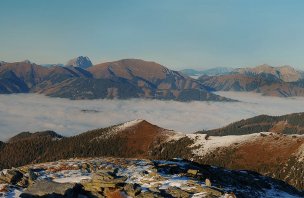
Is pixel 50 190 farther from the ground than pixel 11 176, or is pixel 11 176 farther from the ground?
pixel 50 190

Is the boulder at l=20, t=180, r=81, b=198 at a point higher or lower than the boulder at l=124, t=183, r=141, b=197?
higher

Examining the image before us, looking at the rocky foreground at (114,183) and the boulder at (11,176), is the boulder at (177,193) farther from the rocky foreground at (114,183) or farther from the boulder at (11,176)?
the boulder at (11,176)

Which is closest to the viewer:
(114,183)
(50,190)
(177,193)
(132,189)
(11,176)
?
(50,190)

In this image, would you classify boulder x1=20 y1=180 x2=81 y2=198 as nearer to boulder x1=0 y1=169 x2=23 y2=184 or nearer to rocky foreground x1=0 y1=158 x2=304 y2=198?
rocky foreground x1=0 y1=158 x2=304 y2=198

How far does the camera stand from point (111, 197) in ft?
182

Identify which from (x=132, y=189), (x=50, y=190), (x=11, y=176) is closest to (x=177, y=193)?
(x=132, y=189)

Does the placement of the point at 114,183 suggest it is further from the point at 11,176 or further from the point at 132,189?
the point at 11,176

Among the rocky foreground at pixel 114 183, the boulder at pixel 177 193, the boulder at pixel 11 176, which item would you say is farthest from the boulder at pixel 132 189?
the boulder at pixel 11 176

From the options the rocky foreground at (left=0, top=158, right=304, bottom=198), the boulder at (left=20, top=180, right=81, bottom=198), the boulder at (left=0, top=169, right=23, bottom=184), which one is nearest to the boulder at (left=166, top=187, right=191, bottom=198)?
the rocky foreground at (left=0, top=158, right=304, bottom=198)

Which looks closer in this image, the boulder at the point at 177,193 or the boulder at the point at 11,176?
the boulder at the point at 177,193

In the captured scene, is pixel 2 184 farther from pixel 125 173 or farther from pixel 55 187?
pixel 125 173

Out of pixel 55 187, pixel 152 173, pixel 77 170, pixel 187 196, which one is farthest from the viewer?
pixel 77 170

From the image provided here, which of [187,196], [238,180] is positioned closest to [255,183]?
[238,180]

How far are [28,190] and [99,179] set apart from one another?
33.6ft
